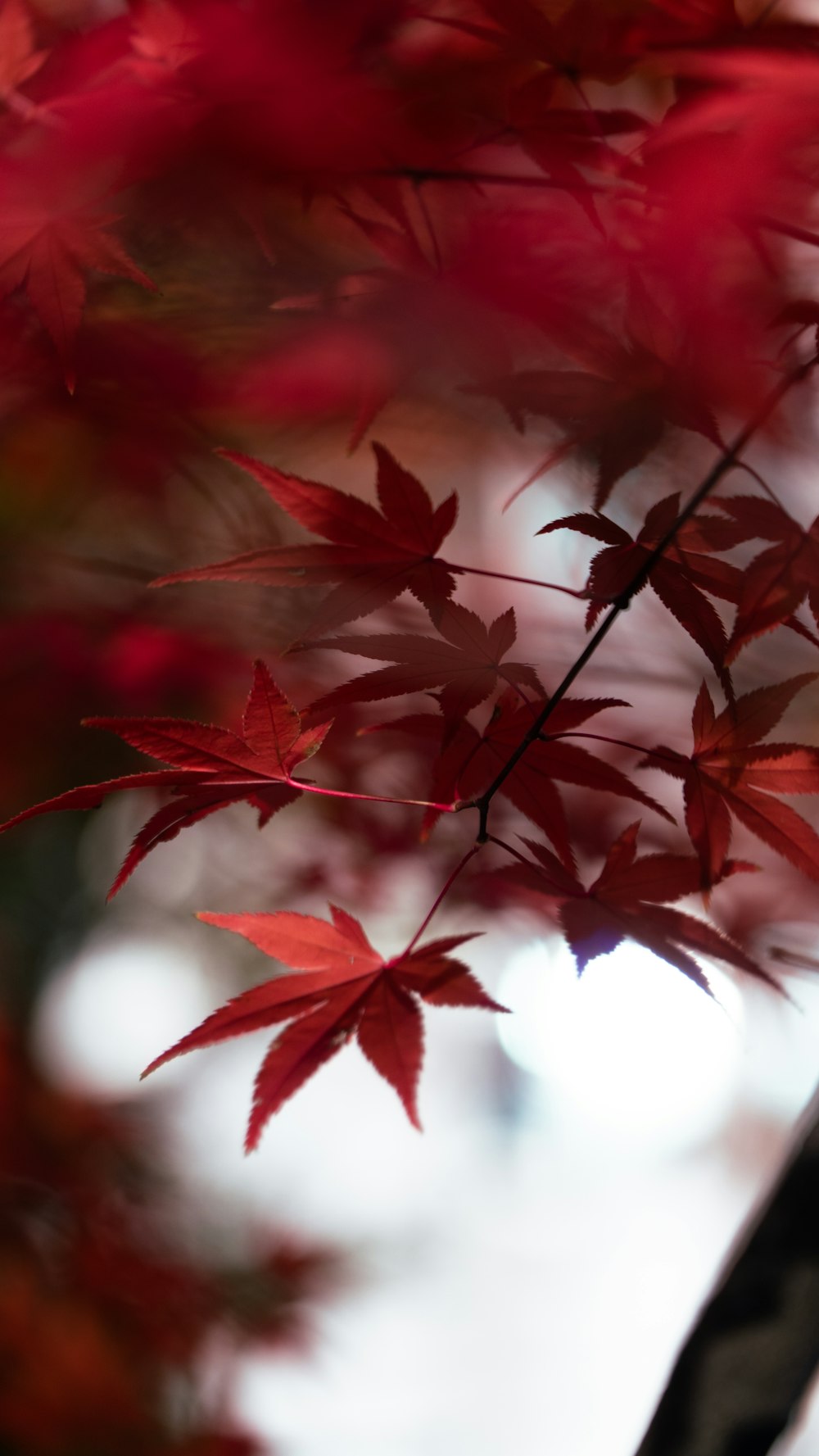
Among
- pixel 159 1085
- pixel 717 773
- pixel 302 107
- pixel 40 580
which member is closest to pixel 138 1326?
pixel 159 1085

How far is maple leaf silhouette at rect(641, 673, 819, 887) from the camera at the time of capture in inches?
13.2

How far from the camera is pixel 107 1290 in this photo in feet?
4.32

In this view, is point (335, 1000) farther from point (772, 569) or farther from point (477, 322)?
point (477, 322)

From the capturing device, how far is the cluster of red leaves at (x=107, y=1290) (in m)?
1.23

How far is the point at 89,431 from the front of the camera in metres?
1.10

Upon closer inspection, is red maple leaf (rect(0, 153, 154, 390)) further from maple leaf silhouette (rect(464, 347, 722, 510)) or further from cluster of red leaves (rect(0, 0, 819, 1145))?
maple leaf silhouette (rect(464, 347, 722, 510))

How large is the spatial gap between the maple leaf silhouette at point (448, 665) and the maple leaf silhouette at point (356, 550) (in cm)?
1

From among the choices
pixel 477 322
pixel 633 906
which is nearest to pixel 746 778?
pixel 633 906

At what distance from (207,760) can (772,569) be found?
0.71ft

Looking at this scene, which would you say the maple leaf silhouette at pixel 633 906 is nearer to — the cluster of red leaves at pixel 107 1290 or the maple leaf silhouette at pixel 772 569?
the maple leaf silhouette at pixel 772 569

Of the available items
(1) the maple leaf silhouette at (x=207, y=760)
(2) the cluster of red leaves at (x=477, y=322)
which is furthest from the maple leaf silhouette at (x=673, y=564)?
(1) the maple leaf silhouette at (x=207, y=760)

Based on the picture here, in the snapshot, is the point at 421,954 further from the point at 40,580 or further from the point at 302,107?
the point at 40,580

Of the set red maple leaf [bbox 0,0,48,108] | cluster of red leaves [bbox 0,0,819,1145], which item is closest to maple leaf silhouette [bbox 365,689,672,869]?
cluster of red leaves [bbox 0,0,819,1145]

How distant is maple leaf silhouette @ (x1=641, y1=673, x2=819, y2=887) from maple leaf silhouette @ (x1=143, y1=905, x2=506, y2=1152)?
4.1 inches
